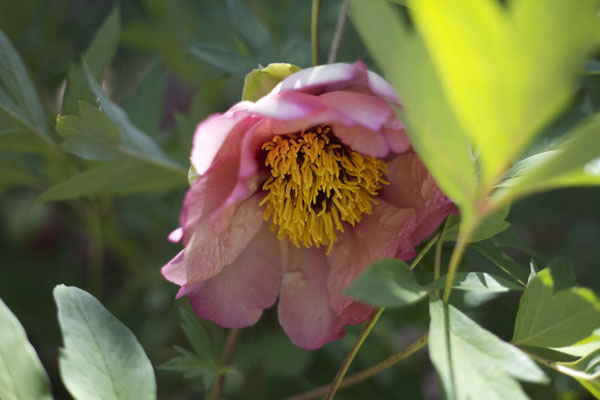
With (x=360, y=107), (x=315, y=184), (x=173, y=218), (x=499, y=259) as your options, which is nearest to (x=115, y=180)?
(x=173, y=218)

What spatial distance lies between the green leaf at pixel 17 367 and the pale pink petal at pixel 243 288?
157mm

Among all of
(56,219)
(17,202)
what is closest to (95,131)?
(17,202)

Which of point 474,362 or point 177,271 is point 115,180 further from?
point 474,362

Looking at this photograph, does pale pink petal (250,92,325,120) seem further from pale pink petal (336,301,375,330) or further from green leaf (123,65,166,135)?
green leaf (123,65,166,135)

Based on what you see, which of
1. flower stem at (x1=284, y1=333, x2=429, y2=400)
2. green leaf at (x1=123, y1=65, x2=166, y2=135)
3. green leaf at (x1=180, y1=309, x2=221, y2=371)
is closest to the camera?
flower stem at (x1=284, y1=333, x2=429, y2=400)

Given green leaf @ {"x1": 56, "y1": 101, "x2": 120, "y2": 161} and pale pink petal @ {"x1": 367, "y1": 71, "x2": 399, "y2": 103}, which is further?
green leaf @ {"x1": 56, "y1": 101, "x2": 120, "y2": 161}

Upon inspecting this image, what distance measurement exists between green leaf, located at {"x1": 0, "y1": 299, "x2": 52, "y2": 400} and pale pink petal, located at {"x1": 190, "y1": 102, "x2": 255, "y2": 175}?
206 mm

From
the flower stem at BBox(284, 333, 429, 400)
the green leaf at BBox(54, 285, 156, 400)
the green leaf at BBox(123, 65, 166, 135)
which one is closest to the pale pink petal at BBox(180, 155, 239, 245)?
the green leaf at BBox(54, 285, 156, 400)

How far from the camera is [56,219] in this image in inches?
67.2

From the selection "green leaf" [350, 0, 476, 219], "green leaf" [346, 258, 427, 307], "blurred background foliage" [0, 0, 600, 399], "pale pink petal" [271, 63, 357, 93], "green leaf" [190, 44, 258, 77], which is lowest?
"blurred background foliage" [0, 0, 600, 399]

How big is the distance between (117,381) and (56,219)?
1.29 m

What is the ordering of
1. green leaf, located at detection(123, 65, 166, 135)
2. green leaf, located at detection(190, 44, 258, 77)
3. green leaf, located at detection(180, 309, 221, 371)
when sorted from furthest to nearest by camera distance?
1. green leaf, located at detection(123, 65, 166, 135)
2. green leaf, located at detection(190, 44, 258, 77)
3. green leaf, located at detection(180, 309, 221, 371)

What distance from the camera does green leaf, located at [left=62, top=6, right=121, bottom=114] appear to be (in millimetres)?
735

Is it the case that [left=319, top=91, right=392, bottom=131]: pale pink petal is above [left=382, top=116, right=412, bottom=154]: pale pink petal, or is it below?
above
